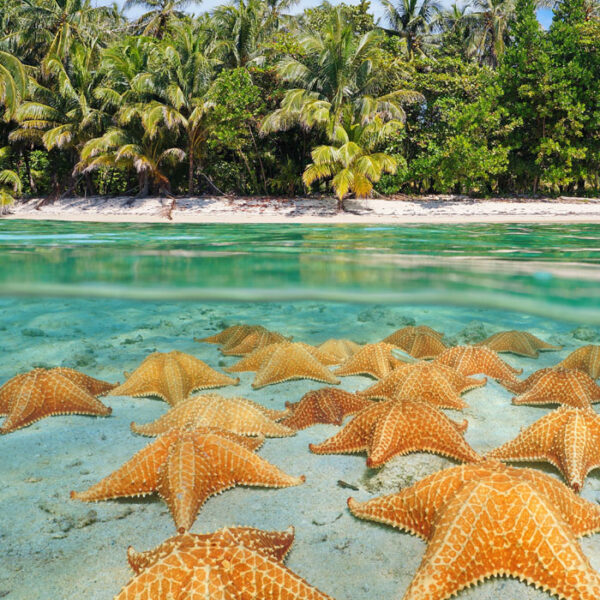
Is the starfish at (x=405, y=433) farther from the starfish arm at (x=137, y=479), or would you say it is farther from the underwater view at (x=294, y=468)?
the starfish arm at (x=137, y=479)

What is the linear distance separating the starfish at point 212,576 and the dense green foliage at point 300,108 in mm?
22350

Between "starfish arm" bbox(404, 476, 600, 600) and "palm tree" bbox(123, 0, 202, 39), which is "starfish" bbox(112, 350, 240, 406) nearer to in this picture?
"starfish arm" bbox(404, 476, 600, 600)

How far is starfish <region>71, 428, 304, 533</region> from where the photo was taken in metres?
2.38

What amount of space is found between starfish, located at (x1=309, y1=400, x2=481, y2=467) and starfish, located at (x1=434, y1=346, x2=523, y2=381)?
1891 mm

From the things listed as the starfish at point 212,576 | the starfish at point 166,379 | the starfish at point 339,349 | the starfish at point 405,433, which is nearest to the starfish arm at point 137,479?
the starfish at point 212,576

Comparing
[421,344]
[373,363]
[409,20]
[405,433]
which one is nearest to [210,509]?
[405,433]

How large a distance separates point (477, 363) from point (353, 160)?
21.0 m

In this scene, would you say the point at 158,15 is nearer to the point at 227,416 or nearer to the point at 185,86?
the point at 185,86

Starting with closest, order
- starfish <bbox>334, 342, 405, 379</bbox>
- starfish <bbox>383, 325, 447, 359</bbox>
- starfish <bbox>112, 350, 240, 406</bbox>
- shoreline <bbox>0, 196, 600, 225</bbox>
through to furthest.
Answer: starfish <bbox>112, 350, 240, 406</bbox>, starfish <bbox>334, 342, 405, 379</bbox>, starfish <bbox>383, 325, 447, 359</bbox>, shoreline <bbox>0, 196, 600, 225</bbox>

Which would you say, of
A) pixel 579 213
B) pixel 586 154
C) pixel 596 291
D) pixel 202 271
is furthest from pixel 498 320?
pixel 586 154

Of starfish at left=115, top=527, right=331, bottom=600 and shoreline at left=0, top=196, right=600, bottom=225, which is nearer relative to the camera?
starfish at left=115, top=527, right=331, bottom=600

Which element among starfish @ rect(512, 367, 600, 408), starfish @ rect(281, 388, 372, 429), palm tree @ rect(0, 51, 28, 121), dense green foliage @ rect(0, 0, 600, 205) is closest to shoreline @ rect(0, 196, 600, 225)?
dense green foliage @ rect(0, 0, 600, 205)

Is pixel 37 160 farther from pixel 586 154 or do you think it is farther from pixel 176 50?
pixel 586 154

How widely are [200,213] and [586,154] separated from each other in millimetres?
21334
